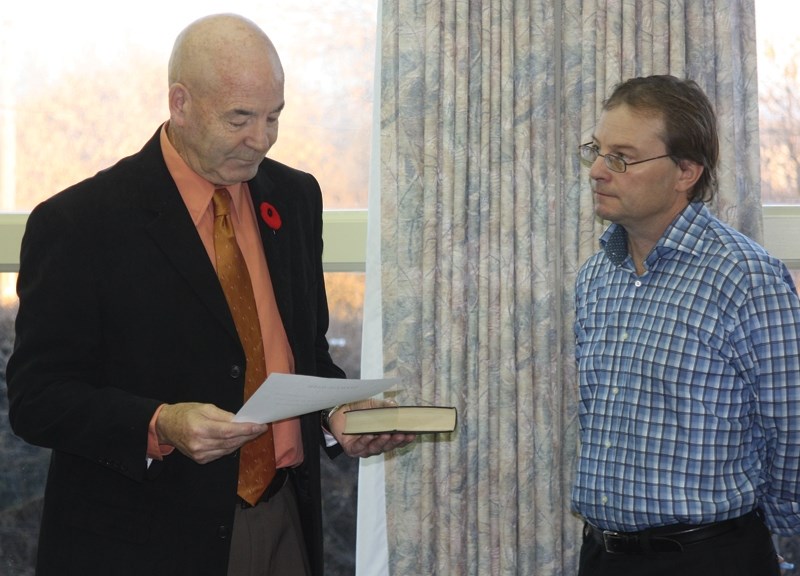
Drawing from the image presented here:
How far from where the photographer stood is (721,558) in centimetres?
223

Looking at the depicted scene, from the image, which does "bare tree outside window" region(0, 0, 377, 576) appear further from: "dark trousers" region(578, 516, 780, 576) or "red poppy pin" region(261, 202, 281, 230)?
"dark trousers" region(578, 516, 780, 576)

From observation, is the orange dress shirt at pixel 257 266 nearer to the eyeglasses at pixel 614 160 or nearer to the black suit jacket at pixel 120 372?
the black suit jacket at pixel 120 372

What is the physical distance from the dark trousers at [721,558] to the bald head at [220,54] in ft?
4.75

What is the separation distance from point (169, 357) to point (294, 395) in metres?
0.38

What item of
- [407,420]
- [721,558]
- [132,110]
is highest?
[132,110]

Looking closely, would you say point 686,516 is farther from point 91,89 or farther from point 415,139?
point 91,89

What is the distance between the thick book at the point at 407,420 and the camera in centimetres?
204

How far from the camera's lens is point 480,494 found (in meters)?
3.36

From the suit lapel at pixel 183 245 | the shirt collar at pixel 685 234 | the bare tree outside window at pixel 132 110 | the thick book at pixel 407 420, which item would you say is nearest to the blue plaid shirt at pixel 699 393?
the shirt collar at pixel 685 234

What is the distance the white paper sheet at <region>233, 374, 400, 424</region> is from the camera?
5.54 feet

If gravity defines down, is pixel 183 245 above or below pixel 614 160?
below

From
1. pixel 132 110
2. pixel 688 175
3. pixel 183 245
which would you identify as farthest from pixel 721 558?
pixel 132 110

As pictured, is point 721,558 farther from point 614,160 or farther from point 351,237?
point 351,237

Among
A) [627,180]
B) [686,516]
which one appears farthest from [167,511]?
[627,180]
